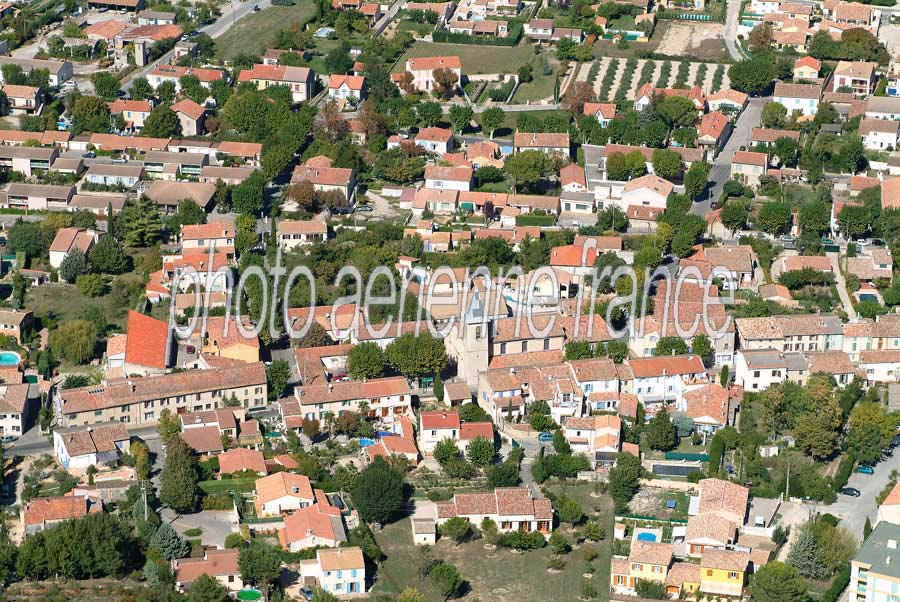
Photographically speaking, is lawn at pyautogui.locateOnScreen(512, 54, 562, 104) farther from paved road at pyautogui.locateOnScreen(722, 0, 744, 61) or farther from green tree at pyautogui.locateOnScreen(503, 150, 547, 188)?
green tree at pyautogui.locateOnScreen(503, 150, 547, 188)

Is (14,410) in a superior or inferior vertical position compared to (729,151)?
superior

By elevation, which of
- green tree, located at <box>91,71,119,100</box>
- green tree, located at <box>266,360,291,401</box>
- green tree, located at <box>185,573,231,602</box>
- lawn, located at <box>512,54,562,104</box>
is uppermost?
green tree, located at <box>91,71,119,100</box>

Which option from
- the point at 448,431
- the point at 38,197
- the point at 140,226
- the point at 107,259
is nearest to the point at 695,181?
the point at 448,431

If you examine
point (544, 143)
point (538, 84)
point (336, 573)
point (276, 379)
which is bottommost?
point (538, 84)

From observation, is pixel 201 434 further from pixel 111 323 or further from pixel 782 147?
pixel 782 147

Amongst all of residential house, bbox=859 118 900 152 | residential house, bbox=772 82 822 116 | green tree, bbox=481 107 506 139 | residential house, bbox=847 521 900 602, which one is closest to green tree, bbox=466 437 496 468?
residential house, bbox=847 521 900 602

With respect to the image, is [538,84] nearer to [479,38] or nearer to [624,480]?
[479,38]

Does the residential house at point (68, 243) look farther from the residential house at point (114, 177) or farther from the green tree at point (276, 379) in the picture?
the green tree at point (276, 379)
